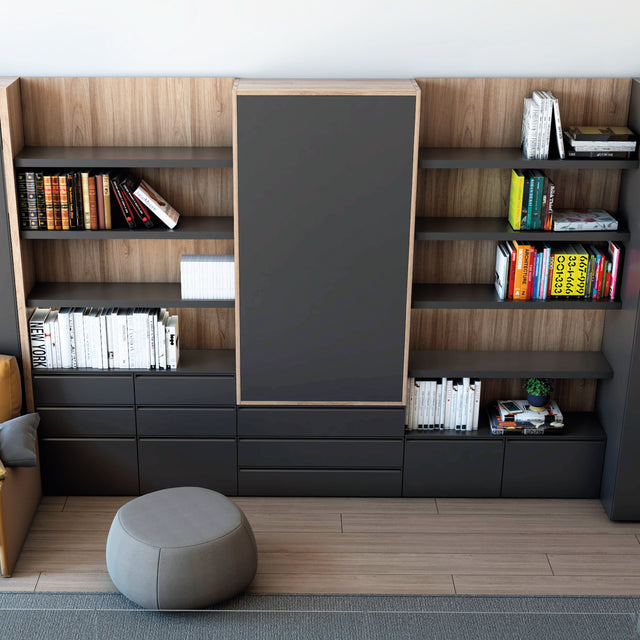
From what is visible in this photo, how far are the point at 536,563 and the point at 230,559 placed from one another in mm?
1292

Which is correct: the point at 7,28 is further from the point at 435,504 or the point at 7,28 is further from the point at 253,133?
the point at 435,504

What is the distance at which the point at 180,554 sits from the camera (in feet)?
10.4

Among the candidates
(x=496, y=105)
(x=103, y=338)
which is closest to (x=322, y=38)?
(x=496, y=105)

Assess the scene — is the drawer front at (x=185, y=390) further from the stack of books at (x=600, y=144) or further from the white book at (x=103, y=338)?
the stack of books at (x=600, y=144)

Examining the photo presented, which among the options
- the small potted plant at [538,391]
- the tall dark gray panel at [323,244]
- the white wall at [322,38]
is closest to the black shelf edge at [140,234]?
the tall dark gray panel at [323,244]

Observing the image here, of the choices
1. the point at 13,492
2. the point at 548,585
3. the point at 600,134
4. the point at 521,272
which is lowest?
the point at 548,585

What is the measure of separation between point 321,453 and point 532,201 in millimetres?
1432

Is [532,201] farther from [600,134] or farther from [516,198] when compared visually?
[600,134]

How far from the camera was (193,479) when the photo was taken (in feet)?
13.1

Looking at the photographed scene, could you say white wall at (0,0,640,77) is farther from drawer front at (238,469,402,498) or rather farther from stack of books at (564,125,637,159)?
drawer front at (238,469,402,498)

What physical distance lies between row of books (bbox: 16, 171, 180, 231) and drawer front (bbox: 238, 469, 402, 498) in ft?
4.03

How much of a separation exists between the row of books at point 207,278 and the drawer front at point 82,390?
Result: 0.50 m

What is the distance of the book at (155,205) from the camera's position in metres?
3.56

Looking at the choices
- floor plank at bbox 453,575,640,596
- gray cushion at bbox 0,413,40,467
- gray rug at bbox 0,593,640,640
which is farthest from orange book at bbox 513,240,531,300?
gray cushion at bbox 0,413,40,467
